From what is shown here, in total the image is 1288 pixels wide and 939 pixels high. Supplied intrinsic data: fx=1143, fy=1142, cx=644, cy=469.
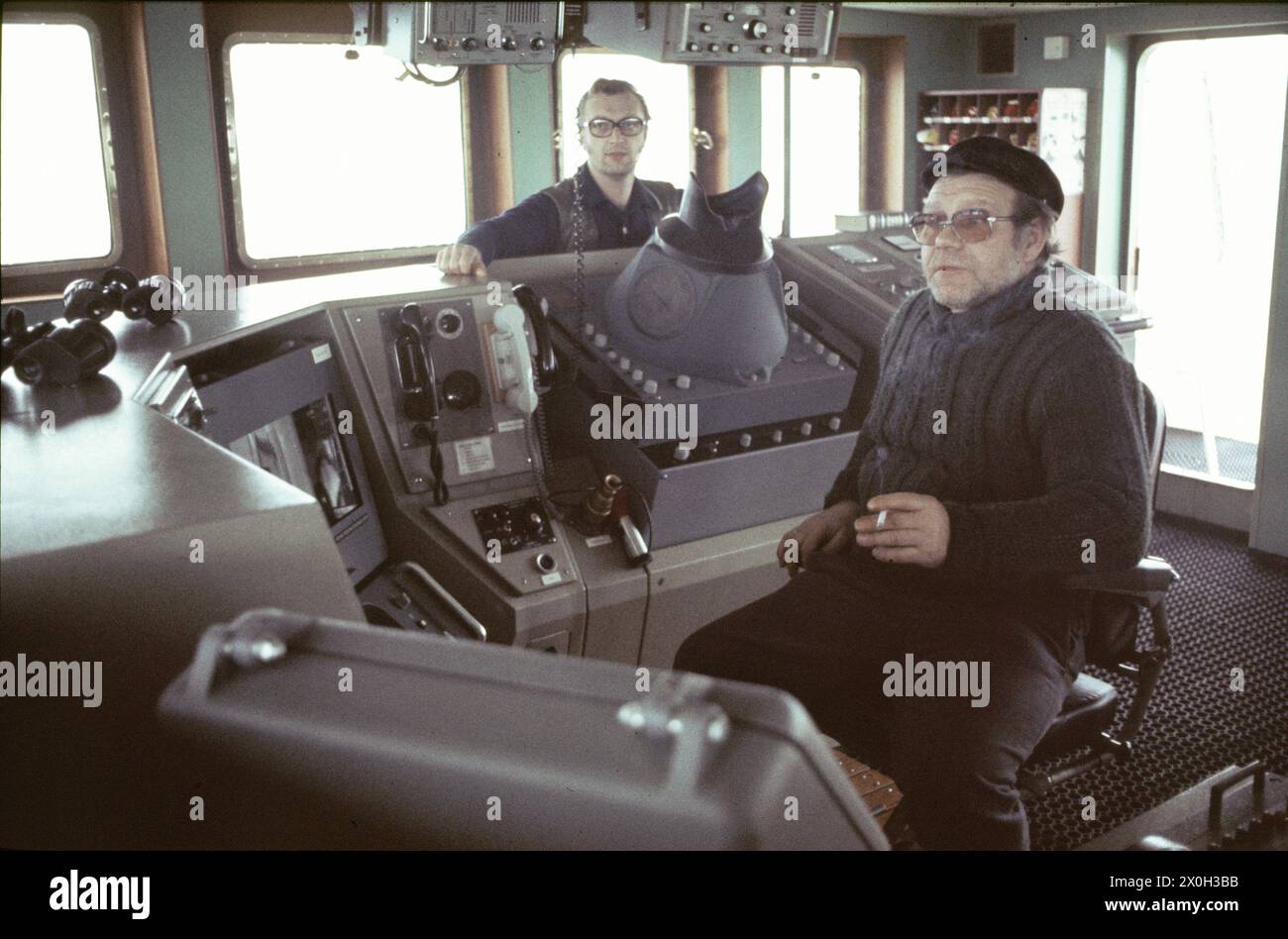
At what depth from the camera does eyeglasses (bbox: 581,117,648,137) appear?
330 cm

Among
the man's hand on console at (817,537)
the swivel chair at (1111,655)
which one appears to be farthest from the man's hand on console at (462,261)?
the swivel chair at (1111,655)

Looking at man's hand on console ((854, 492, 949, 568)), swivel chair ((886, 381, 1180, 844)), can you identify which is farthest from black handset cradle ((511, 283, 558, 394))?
swivel chair ((886, 381, 1180, 844))

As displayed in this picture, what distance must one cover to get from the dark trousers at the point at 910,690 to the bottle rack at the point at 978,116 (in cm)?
470

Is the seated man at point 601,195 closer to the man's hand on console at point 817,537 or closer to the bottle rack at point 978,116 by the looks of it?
the man's hand on console at point 817,537

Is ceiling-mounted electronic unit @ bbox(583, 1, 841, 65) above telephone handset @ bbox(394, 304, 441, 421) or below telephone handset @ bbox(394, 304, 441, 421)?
above

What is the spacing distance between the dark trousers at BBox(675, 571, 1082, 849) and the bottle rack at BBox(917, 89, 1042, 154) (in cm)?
470

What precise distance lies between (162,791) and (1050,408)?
1.46 m

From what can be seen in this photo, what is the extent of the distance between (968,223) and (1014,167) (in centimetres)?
12

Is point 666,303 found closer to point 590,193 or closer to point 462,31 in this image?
point 590,193

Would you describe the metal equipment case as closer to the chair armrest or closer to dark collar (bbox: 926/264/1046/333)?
the chair armrest

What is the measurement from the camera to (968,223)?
199 cm

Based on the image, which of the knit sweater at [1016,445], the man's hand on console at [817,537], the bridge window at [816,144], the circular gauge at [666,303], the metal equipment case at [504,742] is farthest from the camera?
the bridge window at [816,144]

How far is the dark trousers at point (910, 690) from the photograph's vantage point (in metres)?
1.63
